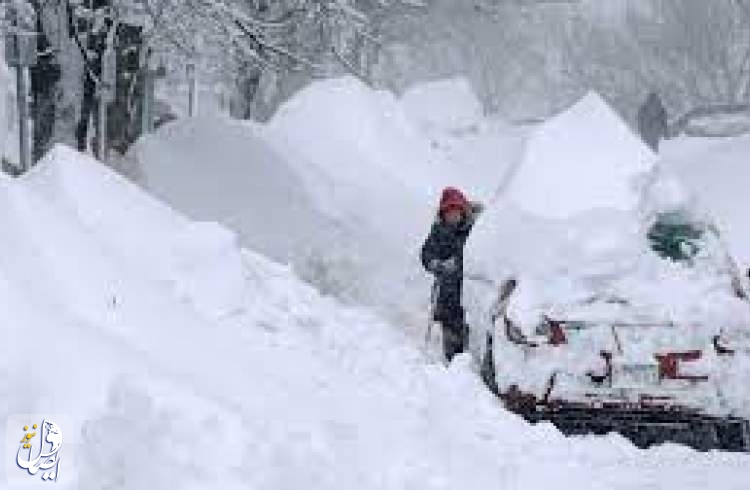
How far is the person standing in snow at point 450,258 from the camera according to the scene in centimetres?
1097

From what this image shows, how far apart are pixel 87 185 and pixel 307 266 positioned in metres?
4.44

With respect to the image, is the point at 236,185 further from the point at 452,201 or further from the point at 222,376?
the point at 222,376

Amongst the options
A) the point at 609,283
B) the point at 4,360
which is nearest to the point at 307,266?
the point at 609,283

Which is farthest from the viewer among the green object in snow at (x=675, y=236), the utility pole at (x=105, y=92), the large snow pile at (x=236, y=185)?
the large snow pile at (x=236, y=185)

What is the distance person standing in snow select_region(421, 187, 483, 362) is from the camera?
1097 centimetres

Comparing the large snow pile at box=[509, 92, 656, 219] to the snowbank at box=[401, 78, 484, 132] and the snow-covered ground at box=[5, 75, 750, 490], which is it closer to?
the snow-covered ground at box=[5, 75, 750, 490]

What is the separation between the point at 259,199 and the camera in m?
15.6

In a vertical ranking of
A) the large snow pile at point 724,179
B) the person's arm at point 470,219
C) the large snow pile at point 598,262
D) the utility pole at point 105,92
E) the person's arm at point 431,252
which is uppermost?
the large snow pile at point 598,262

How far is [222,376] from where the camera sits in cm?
664

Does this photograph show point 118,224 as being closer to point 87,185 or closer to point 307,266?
point 87,185

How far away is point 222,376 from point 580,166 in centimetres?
448

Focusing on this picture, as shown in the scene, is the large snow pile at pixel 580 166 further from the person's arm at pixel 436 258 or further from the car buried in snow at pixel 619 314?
the person's arm at pixel 436 258

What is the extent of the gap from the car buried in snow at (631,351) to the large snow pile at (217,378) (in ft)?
0.76

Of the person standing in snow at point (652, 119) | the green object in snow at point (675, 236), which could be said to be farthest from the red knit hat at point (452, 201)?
the person standing in snow at point (652, 119)
